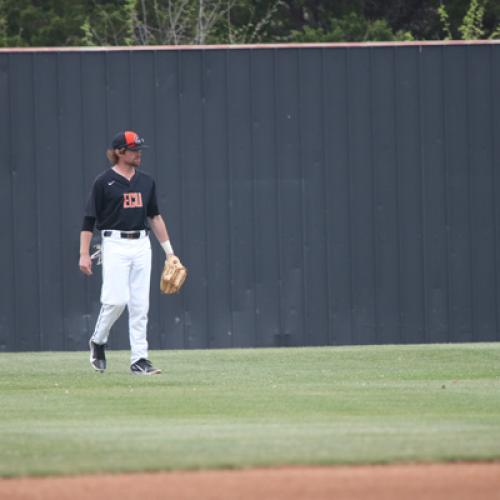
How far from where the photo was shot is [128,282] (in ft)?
35.1

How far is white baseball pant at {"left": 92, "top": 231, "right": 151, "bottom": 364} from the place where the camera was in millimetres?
10617

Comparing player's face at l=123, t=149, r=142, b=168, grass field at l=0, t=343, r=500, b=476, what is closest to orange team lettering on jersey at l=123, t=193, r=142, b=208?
player's face at l=123, t=149, r=142, b=168

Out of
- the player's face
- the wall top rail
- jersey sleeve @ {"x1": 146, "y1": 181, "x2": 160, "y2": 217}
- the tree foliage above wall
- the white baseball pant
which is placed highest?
the tree foliage above wall

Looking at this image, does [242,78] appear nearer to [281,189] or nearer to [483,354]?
[281,189]

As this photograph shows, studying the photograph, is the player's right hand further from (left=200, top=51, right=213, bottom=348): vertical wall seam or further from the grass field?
(left=200, top=51, right=213, bottom=348): vertical wall seam

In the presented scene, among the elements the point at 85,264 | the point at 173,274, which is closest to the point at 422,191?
the point at 173,274

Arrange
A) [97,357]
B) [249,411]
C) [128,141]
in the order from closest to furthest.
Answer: [249,411] → [128,141] → [97,357]

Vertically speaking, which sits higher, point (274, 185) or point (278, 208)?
point (274, 185)

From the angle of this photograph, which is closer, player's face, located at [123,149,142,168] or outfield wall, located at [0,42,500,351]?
player's face, located at [123,149,142,168]

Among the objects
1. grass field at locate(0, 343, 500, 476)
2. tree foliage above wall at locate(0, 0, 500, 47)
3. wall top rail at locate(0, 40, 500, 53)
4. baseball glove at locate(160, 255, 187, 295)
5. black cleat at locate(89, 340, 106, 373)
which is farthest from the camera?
tree foliage above wall at locate(0, 0, 500, 47)

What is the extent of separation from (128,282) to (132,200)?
24.9 inches

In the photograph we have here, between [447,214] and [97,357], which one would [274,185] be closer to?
[447,214]

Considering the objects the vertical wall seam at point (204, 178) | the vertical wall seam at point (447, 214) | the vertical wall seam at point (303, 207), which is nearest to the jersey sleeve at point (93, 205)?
the vertical wall seam at point (204, 178)

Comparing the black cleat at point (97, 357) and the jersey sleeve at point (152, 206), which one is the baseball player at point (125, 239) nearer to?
the jersey sleeve at point (152, 206)
